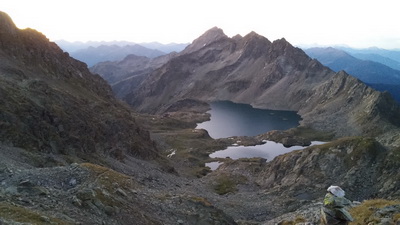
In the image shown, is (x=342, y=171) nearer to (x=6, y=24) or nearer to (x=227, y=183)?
(x=227, y=183)

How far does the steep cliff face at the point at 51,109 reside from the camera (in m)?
63.6

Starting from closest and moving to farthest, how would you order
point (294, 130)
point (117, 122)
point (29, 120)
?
point (29, 120), point (117, 122), point (294, 130)

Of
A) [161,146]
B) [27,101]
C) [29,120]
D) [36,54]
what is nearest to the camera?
[29,120]

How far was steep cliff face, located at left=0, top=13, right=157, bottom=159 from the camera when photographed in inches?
2502

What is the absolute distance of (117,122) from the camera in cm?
9531

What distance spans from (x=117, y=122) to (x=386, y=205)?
76.8 m

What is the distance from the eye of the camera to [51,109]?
73500mm

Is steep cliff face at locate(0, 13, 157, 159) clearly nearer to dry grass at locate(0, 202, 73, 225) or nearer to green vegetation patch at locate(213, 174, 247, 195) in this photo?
green vegetation patch at locate(213, 174, 247, 195)

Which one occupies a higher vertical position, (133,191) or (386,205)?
(386,205)

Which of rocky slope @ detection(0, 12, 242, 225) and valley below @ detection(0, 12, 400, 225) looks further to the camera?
valley below @ detection(0, 12, 400, 225)

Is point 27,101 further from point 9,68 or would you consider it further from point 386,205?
point 386,205

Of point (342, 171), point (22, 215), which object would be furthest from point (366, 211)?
point (342, 171)

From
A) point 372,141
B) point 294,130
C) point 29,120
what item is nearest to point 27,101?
point 29,120

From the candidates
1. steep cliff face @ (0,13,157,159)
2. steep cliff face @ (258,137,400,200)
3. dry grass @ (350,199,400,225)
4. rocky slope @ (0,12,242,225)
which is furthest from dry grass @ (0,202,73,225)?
steep cliff face @ (258,137,400,200)
